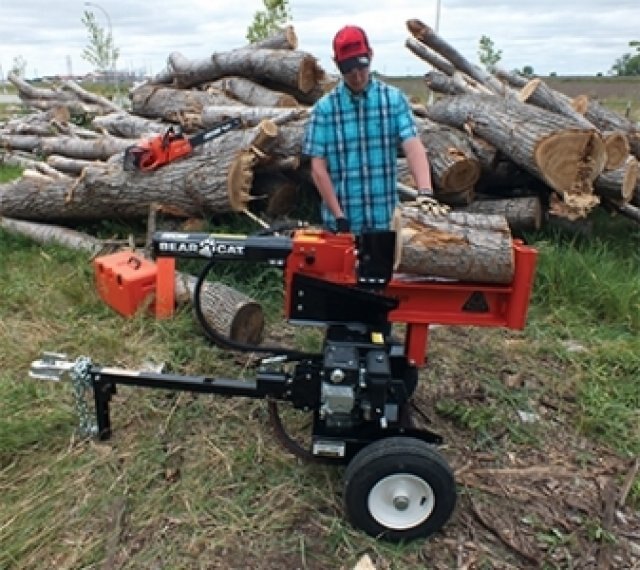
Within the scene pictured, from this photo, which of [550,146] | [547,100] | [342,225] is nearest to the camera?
[342,225]

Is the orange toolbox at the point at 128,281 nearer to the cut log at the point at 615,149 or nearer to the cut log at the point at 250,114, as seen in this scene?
the cut log at the point at 250,114

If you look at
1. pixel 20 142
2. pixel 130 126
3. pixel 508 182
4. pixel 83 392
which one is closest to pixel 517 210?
pixel 508 182

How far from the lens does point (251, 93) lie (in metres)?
7.75

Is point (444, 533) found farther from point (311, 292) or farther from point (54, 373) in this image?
point (54, 373)

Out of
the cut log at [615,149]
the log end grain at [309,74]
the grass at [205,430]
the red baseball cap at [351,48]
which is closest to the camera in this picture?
the grass at [205,430]

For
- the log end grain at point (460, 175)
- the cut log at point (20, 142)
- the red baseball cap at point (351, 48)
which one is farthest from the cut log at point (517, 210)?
the cut log at point (20, 142)

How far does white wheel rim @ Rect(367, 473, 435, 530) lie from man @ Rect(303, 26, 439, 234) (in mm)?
1555

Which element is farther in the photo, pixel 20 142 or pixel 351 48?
pixel 20 142

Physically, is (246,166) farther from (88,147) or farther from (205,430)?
(88,147)

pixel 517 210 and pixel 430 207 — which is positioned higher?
pixel 430 207

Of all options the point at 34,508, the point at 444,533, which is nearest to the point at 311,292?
the point at 444,533

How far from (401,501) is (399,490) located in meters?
0.04

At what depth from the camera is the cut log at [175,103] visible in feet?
25.6

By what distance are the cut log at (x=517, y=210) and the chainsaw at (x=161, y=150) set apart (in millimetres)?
2381
